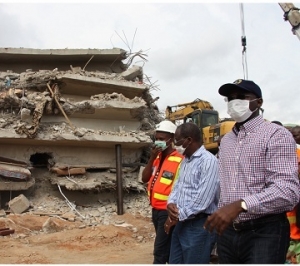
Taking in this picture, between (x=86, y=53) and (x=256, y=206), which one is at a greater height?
(x=86, y=53)

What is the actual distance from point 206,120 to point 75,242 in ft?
29.3

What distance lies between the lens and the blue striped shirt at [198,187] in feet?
11.4

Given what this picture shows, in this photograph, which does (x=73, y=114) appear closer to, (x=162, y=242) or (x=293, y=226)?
(x=162, y=242)

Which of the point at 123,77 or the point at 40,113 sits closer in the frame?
the point at 40,113

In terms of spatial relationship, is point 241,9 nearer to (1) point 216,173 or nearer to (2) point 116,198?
(2) point 116,198

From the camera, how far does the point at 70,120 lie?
1113 centimetres

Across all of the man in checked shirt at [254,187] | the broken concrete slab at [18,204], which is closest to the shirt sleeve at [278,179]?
the man in checked shirt at [254,187]

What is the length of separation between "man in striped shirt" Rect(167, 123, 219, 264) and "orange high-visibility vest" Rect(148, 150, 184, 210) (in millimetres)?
739

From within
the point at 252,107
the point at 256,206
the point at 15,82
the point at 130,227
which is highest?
the point at 15,82

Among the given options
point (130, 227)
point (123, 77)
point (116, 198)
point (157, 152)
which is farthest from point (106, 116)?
point (157, 152)

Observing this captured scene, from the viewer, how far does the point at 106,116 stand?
11.7 meters

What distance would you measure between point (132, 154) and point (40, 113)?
326 cm

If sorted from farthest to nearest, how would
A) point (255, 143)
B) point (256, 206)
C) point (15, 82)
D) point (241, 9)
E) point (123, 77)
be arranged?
point (123, 77), point (15, 82), point (241, 9), point (255, 143), point (256, 206)

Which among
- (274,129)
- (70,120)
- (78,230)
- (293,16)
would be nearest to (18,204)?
(78,230)
